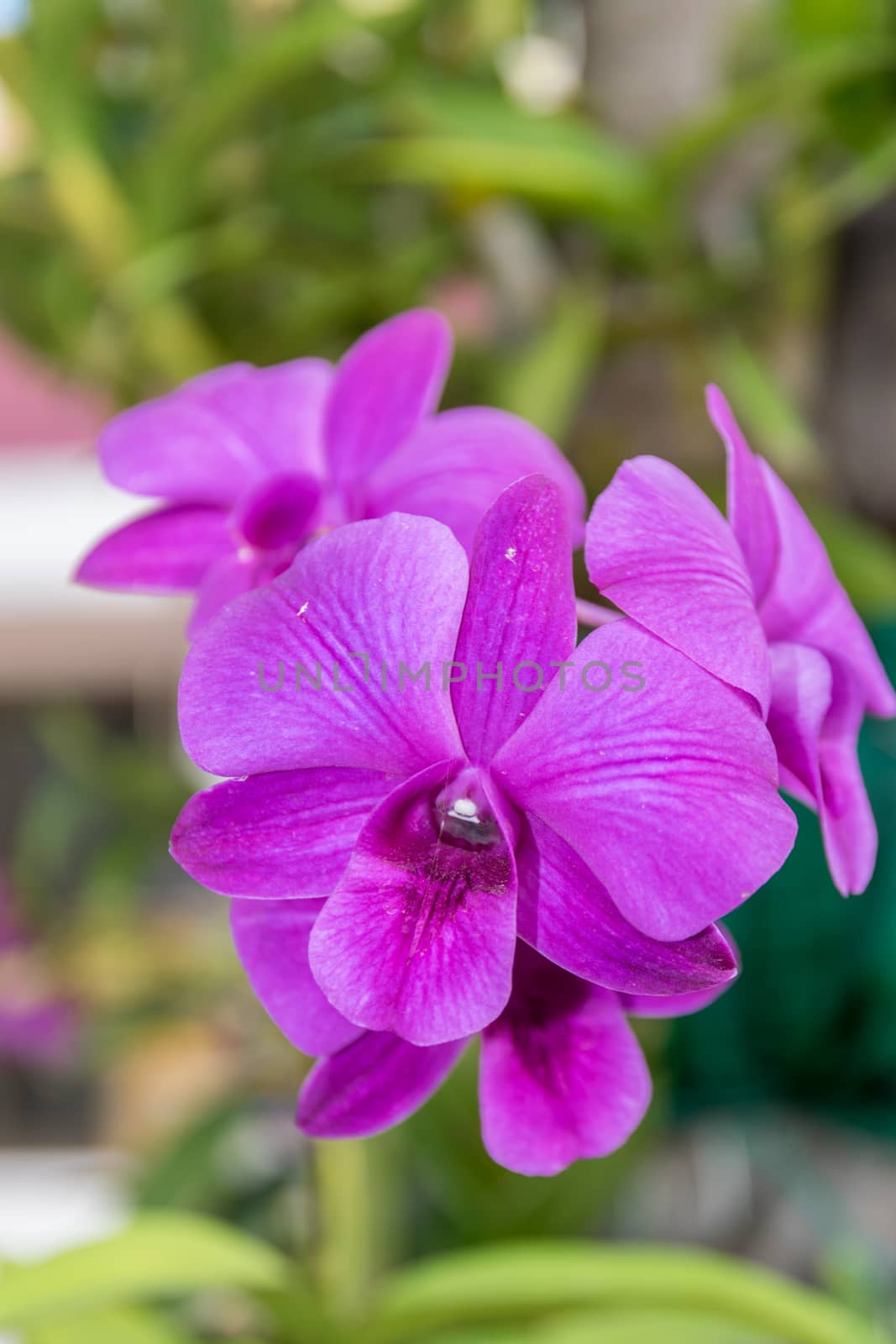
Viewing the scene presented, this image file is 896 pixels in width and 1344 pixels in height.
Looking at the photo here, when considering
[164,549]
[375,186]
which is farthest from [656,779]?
[375,186]

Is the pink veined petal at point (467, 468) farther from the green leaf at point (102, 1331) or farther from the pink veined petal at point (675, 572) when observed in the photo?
the green leaf at point (102, 1331)

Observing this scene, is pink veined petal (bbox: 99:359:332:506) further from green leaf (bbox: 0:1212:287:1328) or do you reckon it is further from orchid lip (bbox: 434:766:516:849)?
green leaf (bbox: 0:1212:287:1328)

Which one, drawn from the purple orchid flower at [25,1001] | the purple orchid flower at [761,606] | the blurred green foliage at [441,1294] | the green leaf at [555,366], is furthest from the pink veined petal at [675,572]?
the purple orchid flower at [25,1001]

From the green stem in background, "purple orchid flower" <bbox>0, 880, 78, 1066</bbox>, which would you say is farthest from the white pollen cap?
"purple orchid flower" <bbox>0, 880, 78, 1066</bbox>

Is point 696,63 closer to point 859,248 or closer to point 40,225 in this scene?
point 859,248

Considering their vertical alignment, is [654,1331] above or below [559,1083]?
below

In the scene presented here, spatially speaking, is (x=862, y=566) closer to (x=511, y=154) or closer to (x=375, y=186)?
(x=511, y=154)
